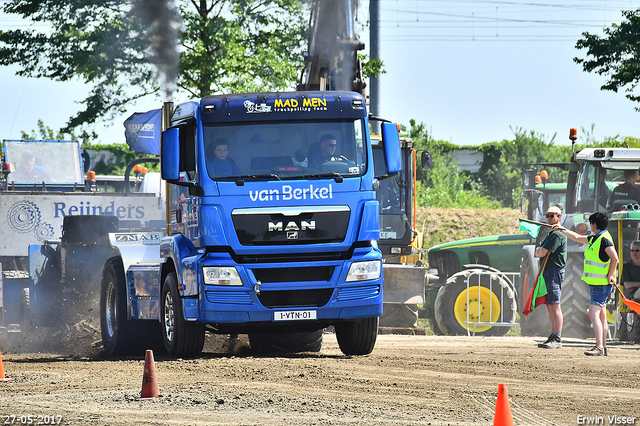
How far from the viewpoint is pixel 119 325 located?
38.8 feet

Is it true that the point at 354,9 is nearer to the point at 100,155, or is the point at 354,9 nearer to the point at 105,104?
the point at 105,104

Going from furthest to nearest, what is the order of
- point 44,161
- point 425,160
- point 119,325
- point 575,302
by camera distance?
point 44,161 < point 425,160 < point 575,302 < point 119,325

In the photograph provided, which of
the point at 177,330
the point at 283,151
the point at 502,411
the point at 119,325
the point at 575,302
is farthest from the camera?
the point at 575,302

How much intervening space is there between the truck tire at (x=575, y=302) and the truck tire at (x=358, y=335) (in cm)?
512

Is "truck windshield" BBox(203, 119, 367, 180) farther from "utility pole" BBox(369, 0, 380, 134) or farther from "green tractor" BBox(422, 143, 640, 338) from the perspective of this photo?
"utility pole" BBox(369, 0, 380, 134)

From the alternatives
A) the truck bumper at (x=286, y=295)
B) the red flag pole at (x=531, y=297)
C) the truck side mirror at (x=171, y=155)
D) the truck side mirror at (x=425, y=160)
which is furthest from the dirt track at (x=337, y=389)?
the truck side mirror at (x=425, y=160)

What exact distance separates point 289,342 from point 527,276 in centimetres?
438

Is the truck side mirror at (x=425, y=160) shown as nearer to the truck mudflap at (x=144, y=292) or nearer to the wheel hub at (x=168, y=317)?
the truck mudflap at (x=144, y=292)

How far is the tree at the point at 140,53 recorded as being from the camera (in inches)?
833

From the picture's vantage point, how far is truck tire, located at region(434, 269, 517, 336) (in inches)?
612

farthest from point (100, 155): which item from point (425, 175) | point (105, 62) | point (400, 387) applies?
point (400, 387)

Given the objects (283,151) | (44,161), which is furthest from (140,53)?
(283,151)

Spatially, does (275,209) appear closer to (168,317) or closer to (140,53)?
(168,317)

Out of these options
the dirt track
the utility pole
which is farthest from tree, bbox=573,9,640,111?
the dirt track
